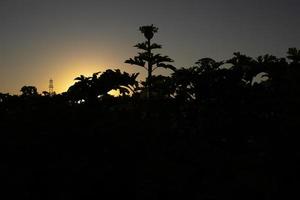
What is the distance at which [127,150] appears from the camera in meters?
7.31

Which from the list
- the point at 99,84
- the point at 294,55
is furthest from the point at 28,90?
the point at 294,55

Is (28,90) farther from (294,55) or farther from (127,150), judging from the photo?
(294,55)

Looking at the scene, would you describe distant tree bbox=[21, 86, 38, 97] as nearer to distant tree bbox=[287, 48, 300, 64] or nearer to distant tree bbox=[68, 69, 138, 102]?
distant tree bbox=[68, 69, 138, 102]

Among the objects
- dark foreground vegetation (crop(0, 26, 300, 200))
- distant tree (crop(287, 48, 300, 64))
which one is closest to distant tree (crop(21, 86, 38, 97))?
dark foreground vegetation (crop(0, 26, 300, 200))

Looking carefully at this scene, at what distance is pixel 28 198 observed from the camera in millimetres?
7117

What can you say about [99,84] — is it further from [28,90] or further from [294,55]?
[294,55]

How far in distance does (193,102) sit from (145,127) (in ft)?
11.5

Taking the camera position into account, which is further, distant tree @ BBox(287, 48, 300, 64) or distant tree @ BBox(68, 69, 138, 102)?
distant tree @ BBox(287, 48, 300, 64)

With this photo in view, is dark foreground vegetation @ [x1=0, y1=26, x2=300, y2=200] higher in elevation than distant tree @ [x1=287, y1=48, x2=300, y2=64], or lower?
lower

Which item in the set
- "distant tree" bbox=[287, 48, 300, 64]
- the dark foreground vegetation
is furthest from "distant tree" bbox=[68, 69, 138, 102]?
"distant tree" bbox=[287, 48, 300, 64]

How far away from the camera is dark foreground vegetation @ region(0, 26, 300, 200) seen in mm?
7152

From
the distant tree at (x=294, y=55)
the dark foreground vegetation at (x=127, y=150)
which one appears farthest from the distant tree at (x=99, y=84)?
the distant tree at (x=294, y=55)

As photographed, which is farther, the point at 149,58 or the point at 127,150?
the point at 149,58

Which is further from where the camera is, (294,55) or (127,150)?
(294,55)
